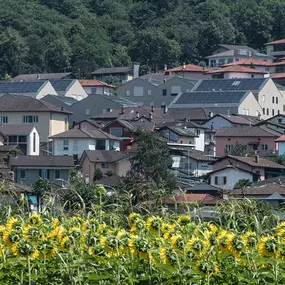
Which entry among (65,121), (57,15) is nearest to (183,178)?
(65,121)

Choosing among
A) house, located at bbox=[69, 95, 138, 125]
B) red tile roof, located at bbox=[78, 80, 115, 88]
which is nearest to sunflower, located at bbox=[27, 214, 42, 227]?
house, located at bbox=[69, 95, 138, 125]

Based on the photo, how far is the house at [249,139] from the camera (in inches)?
2183

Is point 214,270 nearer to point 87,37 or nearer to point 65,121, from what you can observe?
point 65,121

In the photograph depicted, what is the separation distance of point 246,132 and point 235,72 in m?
20.0

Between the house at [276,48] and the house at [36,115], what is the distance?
3238 centimetres

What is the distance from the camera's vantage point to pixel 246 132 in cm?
5591

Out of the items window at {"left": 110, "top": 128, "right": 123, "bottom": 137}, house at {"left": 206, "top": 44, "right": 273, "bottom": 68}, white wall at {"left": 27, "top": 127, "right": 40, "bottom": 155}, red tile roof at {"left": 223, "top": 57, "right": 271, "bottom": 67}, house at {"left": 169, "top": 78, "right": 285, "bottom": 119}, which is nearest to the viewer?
white wall at {"left": 27, "top": 127, "right": 40, "bottom": 155}

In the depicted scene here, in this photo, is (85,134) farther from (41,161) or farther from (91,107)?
(91,107)

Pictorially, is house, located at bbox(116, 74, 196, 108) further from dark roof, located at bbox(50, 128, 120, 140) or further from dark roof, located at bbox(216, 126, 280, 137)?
dark roof, located at bbox(50, 128, 120, 140)

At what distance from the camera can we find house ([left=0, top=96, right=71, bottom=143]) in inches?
2345

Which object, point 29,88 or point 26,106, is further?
point 29,88

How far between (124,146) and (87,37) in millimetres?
37938

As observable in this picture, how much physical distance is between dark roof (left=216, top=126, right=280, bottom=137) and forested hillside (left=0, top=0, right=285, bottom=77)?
31.8 metres

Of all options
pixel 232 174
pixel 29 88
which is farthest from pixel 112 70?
pixel 232 174
